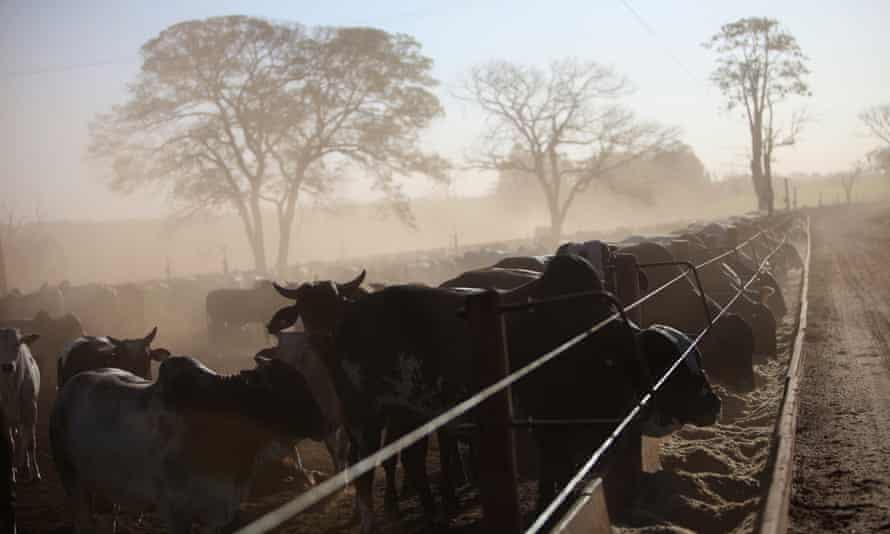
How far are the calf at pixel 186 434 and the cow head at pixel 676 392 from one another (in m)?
2.30

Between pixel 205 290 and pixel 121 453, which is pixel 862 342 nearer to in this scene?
pixel 121 453

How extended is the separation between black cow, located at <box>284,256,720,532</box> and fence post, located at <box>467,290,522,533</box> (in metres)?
2.03

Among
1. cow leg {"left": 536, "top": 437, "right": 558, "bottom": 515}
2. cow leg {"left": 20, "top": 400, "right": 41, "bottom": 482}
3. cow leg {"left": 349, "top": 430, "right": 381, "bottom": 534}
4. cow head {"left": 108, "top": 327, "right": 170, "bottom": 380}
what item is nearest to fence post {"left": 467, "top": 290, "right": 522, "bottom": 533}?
cow leg {"left": 536, "top": 437, "right": 558, "bottom": 515}

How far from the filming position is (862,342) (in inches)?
444

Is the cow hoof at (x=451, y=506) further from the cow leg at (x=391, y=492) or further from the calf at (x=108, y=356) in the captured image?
the calf at (x=108, y=356)

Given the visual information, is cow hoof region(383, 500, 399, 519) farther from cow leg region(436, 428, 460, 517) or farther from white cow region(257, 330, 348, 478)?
white cow region(257, 330, 348, 478)

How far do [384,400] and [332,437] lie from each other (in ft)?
6.00

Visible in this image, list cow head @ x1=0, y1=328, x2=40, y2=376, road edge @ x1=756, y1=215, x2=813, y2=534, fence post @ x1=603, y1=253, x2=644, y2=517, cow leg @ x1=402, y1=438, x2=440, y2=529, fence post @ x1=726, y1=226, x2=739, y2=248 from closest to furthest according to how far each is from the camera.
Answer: road edge @ x1=756, y1=215, x2=813, y2=534 < fence post @ x1=603, y1=253, x2=644, y2=517 < cow leg @ x1=402, y1=438, x2=440, y2=529 < cow head @ x1=0, y1=328, x2=40, y2=376 < fence post @ x1=726, y1=226, x2=739, y2=248

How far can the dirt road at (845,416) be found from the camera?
16.8 ft

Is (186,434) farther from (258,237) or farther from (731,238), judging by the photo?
(258,237)

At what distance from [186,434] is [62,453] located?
4.19 ft

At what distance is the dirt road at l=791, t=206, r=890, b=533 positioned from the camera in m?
5.11

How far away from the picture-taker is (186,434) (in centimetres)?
523

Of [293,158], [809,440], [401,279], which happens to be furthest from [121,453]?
[293,158]
